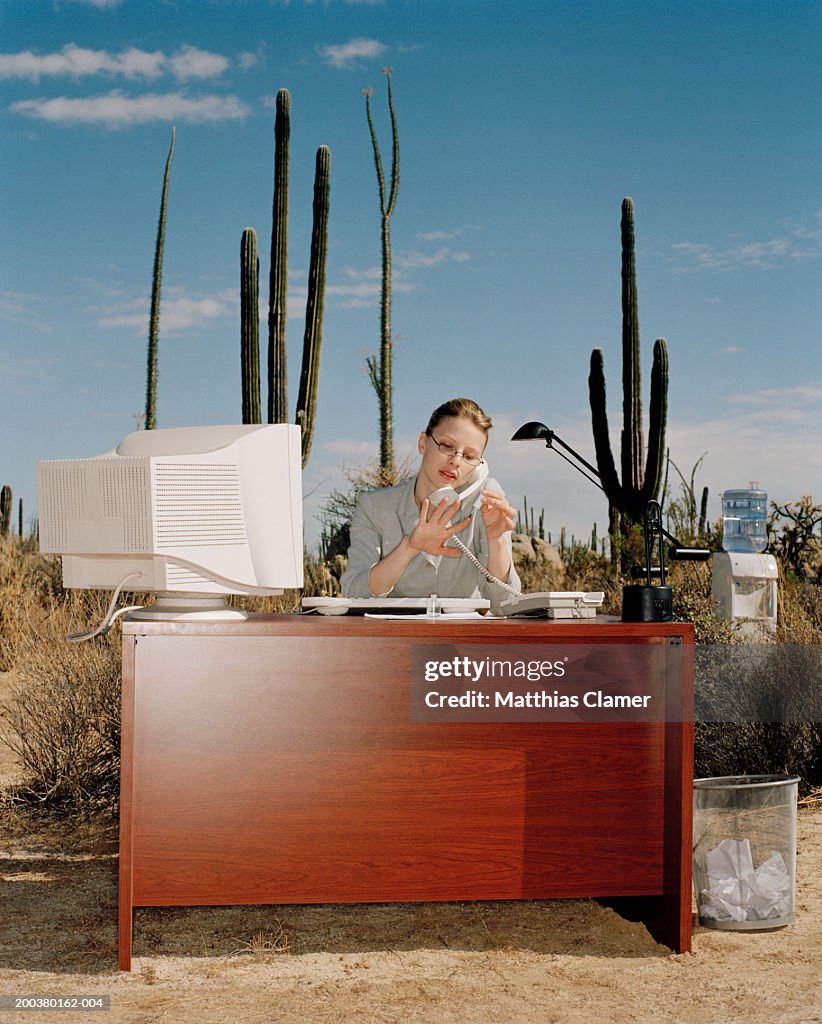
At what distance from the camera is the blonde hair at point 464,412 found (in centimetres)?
345

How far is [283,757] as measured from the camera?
297 cm

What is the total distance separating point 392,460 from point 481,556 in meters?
8.47

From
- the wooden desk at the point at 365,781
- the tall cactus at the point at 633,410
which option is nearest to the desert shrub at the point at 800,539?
the tall cactus at the point at 633,410

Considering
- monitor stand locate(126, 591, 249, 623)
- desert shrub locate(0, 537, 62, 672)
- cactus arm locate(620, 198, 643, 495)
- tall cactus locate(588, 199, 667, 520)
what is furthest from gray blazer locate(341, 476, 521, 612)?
cactus arm locate(620, 198, 643, 495)

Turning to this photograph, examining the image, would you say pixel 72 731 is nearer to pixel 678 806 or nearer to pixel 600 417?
pixel 678 806

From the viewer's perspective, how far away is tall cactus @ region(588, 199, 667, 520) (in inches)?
420

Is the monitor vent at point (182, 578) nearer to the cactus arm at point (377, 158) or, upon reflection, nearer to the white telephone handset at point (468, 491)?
the white telephone handset at point (468, 491)

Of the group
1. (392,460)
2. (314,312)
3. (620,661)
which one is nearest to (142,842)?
(620,661)

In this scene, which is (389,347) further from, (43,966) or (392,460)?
(43,966)

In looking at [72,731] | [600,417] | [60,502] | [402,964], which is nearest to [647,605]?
[402,964]

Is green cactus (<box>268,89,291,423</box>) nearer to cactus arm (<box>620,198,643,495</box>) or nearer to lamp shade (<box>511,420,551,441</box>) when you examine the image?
cactus arm (<box>620,198,643,495</box>)

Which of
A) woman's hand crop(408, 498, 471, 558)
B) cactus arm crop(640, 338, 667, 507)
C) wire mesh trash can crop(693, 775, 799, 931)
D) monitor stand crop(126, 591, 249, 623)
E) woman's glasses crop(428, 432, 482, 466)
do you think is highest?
cactus arm crop(640, 338, 667, 507)

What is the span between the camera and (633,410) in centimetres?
1085

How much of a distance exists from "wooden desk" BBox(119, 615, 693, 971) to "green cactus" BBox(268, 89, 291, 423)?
6.83 metres
